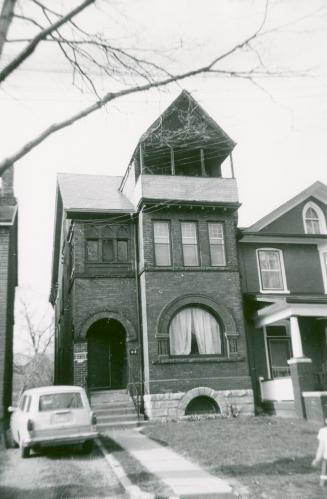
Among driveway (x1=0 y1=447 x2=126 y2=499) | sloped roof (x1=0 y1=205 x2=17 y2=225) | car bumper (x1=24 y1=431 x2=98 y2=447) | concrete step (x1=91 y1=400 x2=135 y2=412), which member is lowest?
driveway (x1=0 y1=447 x2=126 y2=499)

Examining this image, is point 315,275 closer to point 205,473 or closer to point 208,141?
point 208,141

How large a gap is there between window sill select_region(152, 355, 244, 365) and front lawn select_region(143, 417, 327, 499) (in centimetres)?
211

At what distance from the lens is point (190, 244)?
734 inches

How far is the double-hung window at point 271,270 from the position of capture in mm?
19984

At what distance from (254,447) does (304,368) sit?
588 cm

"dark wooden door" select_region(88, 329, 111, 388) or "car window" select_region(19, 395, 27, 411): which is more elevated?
"dark wooden door" select_region(88, 329, 111, 388)

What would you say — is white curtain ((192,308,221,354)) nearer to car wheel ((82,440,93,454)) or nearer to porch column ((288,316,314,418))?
porch column ((288,316,314,418))

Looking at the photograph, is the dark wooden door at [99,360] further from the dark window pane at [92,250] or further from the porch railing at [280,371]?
the porch railing at [280,371]

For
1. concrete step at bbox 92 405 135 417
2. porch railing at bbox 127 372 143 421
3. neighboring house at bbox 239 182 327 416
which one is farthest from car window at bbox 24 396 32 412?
neighboring house at bbox 239 182 327 416

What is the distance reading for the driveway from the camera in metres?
7.34

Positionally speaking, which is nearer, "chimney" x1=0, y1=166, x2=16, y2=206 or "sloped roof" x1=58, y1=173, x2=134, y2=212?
"chimney" x1=0, y1=166, x2=16, y2=206

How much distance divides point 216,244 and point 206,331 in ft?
11.5

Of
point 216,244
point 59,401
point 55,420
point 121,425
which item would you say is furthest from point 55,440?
point 216,244

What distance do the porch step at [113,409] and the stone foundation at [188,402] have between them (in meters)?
0.71
